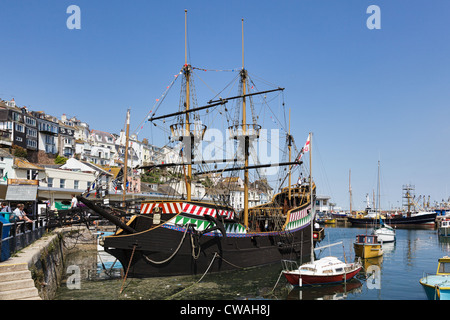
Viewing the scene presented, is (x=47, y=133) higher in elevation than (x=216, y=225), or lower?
higher

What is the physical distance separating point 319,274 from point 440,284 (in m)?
6.32

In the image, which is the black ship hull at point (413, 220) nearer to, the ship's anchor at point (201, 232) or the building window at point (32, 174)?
the building window at point (32, 174)

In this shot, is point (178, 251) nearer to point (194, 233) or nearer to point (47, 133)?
point (194, 233)

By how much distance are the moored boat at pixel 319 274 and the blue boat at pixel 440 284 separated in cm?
505

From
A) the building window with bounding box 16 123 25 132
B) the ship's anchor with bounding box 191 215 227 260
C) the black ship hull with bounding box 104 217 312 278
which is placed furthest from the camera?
the building window with bounding box 16 123 25 132

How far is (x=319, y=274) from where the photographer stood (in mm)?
20703

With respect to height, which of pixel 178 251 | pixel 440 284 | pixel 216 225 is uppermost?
pixel 216 225

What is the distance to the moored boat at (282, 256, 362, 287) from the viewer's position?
20.6 m

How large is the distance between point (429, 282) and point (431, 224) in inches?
3319

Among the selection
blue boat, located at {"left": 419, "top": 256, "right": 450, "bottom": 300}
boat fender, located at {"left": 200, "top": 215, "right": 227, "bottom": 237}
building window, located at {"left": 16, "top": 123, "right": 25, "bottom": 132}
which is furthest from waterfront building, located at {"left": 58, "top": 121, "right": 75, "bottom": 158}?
blue boat, located at {"left": 419, "top": 256, "right": 450, "bottom": 300}

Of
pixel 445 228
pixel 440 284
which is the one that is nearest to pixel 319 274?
pixel 440 284

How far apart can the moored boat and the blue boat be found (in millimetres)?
5050

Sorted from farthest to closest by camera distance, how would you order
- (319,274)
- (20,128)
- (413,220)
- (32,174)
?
(413,220) → (20,128) → (32,174) → (319,274)

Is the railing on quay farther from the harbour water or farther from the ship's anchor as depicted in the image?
the ship's anchor
